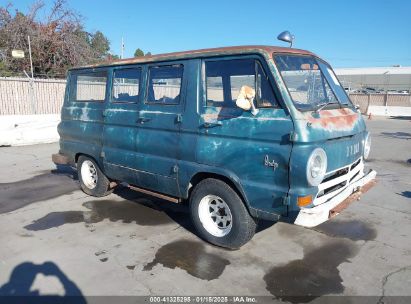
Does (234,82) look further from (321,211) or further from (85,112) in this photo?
(85,112)

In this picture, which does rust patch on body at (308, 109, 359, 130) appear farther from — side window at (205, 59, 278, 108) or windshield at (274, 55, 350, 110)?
side window at (205, 59, 278, 108)

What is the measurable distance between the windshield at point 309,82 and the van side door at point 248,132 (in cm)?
27

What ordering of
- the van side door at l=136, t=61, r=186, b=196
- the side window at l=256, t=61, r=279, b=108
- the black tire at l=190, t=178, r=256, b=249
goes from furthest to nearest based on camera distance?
1. the van side door at l=136, t=61, r=186, b=196
2. the black tire at l=190, t=178, r=256, b=249
3. the side window at l=256, t=61, r=279, b=108

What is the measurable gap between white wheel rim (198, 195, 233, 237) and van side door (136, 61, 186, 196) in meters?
0.46

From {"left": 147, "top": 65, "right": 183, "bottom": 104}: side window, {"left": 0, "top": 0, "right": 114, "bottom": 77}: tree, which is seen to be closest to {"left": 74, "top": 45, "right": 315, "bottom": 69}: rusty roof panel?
{"left": 147, "top": 65, "right": 183, "bottom": 104}: side window

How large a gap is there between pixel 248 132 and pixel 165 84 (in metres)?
1.70

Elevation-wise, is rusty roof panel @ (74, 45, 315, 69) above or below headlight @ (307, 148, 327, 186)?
above

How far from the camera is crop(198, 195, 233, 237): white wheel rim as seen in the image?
4.31 meters

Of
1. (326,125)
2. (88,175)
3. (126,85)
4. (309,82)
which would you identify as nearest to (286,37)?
(309,82)

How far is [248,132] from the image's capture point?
12.6ft

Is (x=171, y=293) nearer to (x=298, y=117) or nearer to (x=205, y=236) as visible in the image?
(x=205, y=236)

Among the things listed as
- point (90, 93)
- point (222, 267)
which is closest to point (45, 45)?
point (90, 93)

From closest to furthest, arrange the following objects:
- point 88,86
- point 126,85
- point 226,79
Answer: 1. point 226,79
2. point 126,85
3. point 88,86

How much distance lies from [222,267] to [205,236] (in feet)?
2.14
